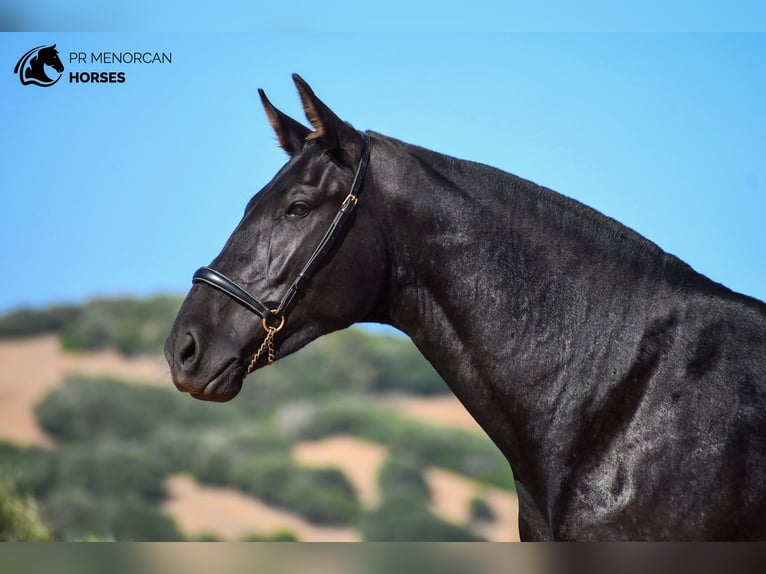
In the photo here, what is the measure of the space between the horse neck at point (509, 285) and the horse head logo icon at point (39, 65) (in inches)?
162

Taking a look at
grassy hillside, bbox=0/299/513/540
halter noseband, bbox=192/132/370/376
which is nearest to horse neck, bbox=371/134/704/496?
halter noseband, bbox=192/132/370/376

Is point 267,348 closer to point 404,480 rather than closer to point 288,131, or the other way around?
point 288,131

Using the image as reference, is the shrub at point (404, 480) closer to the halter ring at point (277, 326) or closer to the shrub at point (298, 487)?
the shrub at point (298, 487)

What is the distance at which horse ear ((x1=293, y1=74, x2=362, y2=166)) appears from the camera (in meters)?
2.32

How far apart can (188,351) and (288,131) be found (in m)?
0.72

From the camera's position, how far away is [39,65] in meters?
5.70

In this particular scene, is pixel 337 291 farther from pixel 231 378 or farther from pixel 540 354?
pixel 540 354

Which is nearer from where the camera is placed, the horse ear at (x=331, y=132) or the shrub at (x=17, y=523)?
the horse ear at (x=331, y=132)

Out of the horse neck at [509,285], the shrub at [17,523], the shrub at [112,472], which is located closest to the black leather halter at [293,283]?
the horse neck at [509,285]

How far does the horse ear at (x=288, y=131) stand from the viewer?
2465 mm

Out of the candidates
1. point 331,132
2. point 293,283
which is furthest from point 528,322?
point 331,132

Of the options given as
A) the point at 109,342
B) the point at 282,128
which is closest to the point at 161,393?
the point at 109,342

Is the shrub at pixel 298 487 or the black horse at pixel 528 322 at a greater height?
the black horse at pixel 528 322

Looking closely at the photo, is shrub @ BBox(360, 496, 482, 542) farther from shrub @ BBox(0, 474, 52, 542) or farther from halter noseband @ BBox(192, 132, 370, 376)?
halter noseband @ BBox(192, 132, 370, 376)
